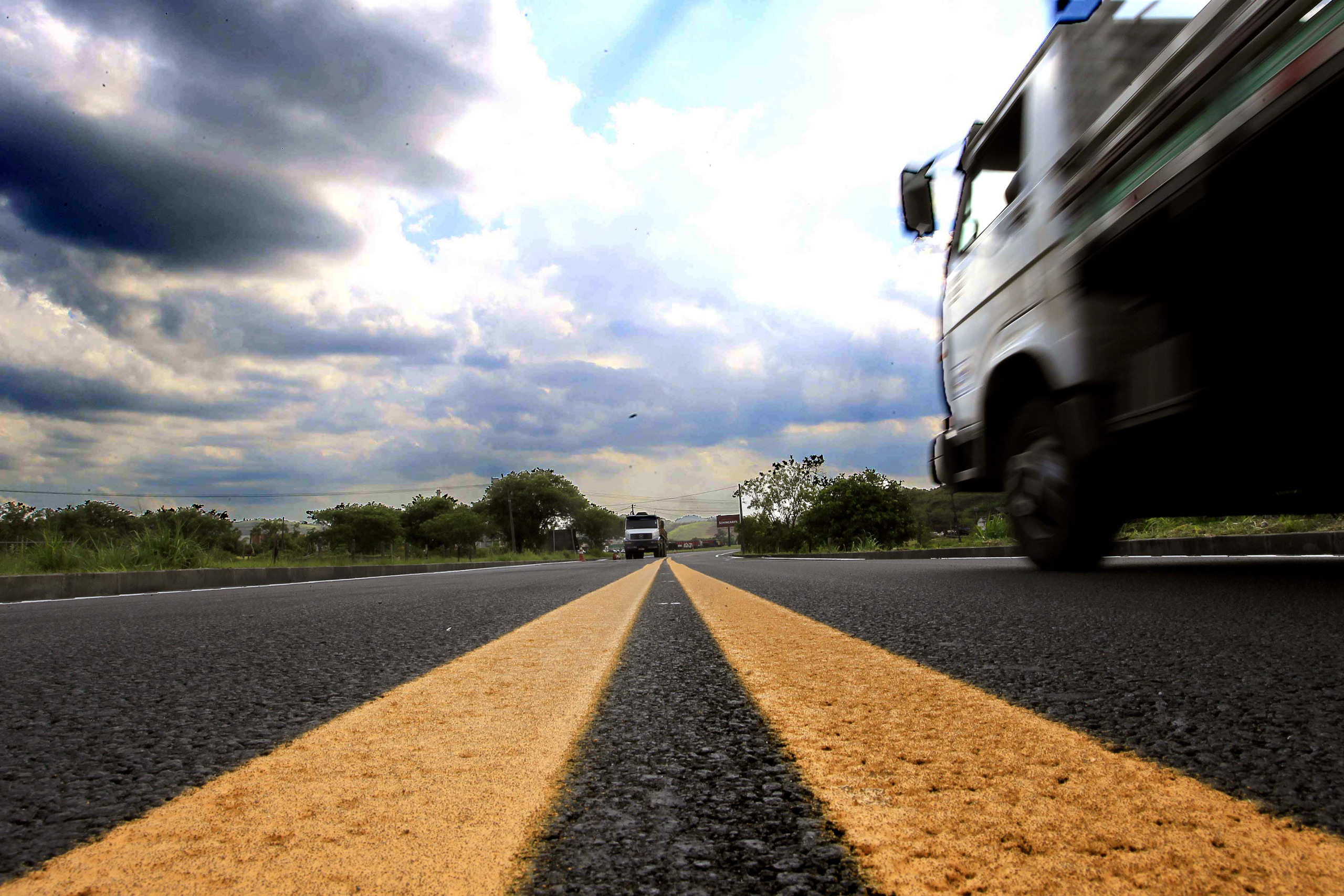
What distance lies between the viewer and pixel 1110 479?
4.11m

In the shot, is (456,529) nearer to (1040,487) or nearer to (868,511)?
(868,511)

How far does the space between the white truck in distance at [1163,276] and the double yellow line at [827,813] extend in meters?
2.41

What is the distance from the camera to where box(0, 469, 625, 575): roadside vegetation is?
10891 mm

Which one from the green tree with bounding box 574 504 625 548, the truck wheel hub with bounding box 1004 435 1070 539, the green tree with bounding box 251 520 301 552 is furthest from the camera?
the green tree with bounding box 574 504 625 548

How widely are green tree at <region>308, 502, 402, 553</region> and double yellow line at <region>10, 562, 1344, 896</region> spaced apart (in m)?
86.6

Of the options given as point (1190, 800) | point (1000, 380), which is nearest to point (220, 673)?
point (1190, 800)

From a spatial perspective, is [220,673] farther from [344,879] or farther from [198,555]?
[198,555]

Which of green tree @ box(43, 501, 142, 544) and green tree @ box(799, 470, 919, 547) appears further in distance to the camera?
green tree @ box(799, 470, 919, 547)

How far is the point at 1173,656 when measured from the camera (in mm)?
1837

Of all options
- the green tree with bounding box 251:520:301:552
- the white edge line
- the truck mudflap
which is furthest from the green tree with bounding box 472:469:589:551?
the truck mudflap

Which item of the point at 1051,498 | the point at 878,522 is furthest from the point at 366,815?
the point at 878,522

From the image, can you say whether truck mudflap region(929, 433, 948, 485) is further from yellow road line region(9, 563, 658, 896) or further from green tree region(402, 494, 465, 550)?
green tree region(402, 494, 465, 550)

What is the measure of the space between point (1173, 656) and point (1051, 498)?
9.85 feet

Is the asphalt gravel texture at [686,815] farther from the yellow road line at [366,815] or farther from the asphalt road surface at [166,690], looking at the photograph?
the asphalt road surface at [166,690]
